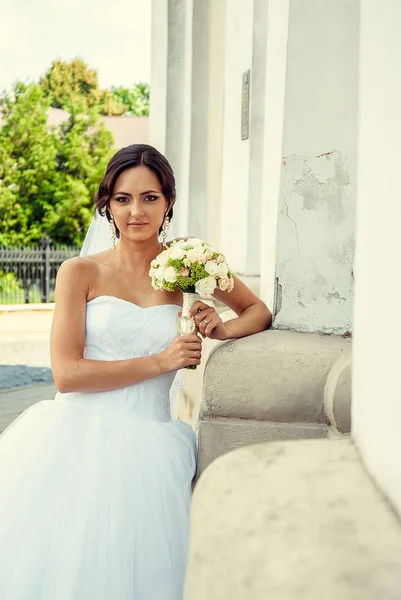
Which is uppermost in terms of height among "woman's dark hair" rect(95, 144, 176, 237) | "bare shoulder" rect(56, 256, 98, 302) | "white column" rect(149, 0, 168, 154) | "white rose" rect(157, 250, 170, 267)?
"white column" rect(149, 0, 168, 154)

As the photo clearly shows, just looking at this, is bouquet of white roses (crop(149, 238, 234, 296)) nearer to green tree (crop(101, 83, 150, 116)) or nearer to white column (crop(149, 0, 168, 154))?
white column (crop(149, 0, 168, 154))

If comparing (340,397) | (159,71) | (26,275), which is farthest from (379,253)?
(26,275)

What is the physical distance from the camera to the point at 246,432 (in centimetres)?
274

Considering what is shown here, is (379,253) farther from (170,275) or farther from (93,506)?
(93,506)

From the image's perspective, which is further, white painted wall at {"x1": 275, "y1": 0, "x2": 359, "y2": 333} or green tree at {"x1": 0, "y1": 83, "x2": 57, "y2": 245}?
green tree at {"x1": 0, "y1": 83, "x2": 57, "y2": 245}

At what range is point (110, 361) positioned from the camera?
304 centimetres

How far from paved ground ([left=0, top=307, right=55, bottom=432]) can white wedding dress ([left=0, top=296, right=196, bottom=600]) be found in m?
3.78

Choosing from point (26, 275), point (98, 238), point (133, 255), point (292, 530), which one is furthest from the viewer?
point (26, 275)

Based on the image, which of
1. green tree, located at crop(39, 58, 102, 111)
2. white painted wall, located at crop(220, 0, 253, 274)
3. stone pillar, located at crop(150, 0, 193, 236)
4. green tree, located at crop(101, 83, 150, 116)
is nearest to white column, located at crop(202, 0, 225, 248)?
stone pillar, located at crop(150, 0, 193, 236)

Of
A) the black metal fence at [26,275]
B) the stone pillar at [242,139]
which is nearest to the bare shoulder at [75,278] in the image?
the stone pillar at [242,139]

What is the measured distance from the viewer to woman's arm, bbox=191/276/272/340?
9.57ft

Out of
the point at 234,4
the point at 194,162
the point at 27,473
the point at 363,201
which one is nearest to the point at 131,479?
the point at 27,473

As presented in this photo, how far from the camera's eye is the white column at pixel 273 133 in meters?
3.05

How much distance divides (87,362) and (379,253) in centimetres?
185
